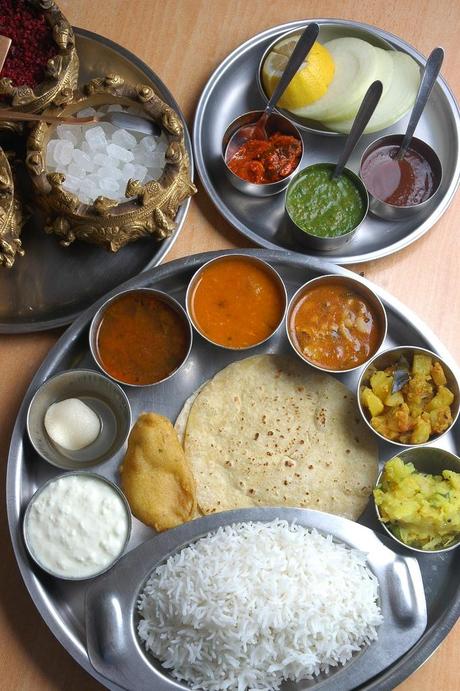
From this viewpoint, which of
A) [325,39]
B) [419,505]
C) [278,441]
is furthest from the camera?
[325,39]

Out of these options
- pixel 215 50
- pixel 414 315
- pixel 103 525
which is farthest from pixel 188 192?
pixel 103 525

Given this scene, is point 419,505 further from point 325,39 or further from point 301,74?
point 325,39

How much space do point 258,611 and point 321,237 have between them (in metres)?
1.27

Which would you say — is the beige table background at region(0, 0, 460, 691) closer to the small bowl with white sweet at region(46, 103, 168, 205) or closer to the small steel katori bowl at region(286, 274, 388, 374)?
the small steel katori bowl at region(286, 274, 388, 374)

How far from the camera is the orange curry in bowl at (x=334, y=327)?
258 centimetres

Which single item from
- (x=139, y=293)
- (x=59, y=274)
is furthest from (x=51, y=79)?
(x=139, y=293)

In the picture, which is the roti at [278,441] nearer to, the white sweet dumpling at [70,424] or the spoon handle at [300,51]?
the white sweet dumpling at [70,424]

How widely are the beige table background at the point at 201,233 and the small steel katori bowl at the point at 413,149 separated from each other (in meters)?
0.14

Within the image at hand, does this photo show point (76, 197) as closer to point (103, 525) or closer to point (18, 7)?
point (18, 7)

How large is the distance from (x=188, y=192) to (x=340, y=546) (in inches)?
52.4

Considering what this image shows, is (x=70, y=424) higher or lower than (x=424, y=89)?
lower

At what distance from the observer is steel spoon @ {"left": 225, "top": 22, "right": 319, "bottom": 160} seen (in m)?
2.63

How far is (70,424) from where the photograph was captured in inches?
98.9

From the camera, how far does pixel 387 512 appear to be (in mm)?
2371
